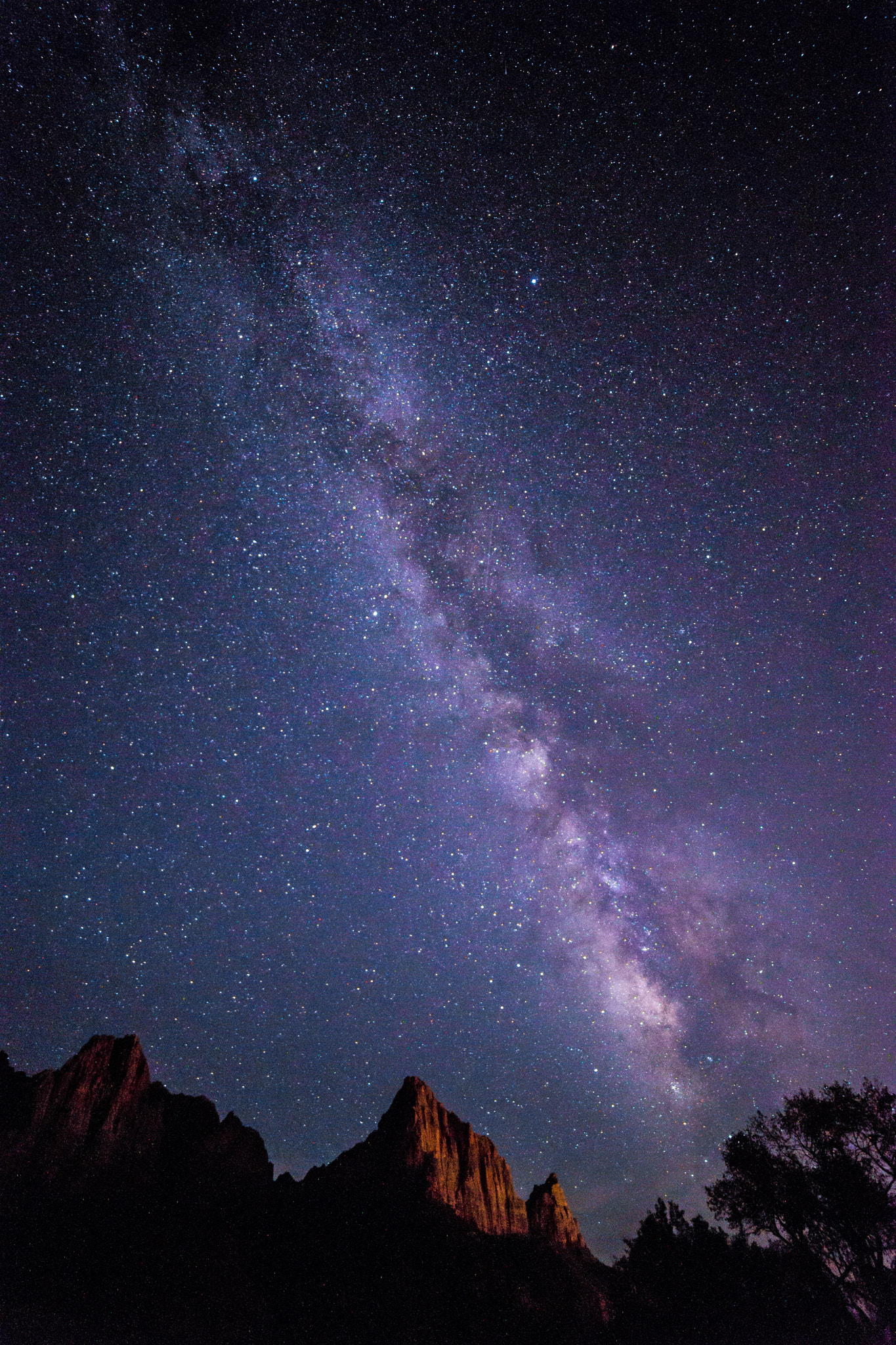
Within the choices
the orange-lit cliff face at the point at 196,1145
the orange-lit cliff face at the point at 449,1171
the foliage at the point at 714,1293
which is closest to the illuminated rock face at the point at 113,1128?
the orange-lit cliff face at the point at 196,1145

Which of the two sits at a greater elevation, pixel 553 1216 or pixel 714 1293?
pixel 714 1293

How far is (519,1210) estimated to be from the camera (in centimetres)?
7125

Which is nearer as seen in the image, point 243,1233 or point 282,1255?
point 282,1255

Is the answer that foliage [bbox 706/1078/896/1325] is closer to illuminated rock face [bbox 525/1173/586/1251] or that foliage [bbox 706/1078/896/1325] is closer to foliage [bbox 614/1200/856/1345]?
foliage [bbox 614/1200/856/1345]

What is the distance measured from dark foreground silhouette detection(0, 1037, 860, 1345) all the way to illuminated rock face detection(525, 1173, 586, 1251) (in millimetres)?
7441

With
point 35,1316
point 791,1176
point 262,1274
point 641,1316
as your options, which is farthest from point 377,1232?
point 791,1176

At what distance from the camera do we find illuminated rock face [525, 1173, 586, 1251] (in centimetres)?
6744

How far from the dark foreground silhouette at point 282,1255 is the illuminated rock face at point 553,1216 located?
7441mm

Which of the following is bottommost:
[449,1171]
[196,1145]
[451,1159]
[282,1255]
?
[282,1255]

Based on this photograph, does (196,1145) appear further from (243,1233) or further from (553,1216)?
(553,1216)

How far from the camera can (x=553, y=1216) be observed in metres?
69.7

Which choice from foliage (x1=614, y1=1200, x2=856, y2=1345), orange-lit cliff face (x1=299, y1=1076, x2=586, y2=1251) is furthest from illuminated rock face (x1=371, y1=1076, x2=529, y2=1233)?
foliage (x1=614, y1=1200, x2=856, y2=1345)

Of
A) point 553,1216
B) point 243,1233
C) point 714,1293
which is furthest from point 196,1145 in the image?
point 714,1293

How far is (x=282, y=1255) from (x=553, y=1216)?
45732mm
